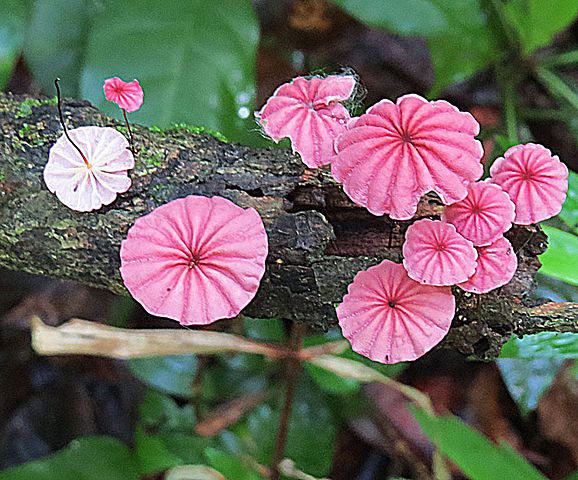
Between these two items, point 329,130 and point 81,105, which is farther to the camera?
point 81,105

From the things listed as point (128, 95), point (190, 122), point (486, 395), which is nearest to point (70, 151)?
point (128, 95)

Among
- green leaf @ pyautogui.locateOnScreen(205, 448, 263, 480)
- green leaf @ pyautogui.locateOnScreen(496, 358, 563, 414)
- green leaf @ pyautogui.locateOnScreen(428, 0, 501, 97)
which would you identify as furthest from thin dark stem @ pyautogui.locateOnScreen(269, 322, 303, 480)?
green leaf @ pyautogui.locateOnScreen(428, 0, 501, 97)

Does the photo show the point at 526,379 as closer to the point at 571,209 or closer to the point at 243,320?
the point at 571,209

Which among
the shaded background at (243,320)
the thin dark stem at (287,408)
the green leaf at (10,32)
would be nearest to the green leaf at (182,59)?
the shaded background at (243,320)

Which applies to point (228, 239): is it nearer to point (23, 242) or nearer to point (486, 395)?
A: point (23, 242)

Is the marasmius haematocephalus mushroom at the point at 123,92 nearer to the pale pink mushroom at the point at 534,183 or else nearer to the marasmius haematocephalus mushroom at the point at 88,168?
the marasmius haematocephalus mushroom at the point at 88,168

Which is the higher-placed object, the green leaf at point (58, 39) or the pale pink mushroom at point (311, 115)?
the green leaf at point (58, 39)

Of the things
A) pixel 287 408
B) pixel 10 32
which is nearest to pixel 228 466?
pixel 287 408
